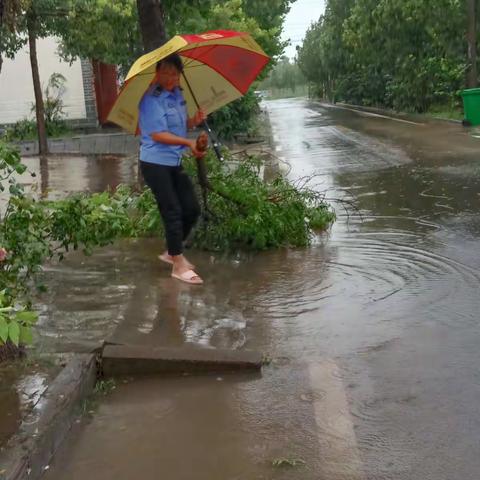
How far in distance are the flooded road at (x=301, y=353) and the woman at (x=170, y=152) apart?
1.19ft

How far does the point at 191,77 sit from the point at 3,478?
4.26 meters

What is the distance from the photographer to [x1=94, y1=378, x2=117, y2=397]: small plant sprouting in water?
409 cm

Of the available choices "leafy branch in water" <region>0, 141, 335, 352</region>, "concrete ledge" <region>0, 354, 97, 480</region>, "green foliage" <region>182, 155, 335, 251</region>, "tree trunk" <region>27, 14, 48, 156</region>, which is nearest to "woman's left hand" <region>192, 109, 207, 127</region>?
"leafy branch in water" <region>0, 141, 335, 352</region>

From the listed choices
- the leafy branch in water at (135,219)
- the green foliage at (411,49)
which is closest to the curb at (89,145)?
the green foliage at (411,49)

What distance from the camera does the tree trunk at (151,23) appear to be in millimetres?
8305

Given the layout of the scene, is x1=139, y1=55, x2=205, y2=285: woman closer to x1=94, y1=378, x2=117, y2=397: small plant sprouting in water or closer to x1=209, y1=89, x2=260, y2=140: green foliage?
x1=94, y1=378, x2=117, y2=397: small plant sprouting in water

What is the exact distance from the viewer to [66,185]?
44.0ft

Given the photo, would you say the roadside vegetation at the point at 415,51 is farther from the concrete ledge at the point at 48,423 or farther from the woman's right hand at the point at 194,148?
the concrete ledge at the point at 48,423

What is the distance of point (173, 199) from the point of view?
5.84m

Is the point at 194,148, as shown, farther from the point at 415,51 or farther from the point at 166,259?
the point at 415,51

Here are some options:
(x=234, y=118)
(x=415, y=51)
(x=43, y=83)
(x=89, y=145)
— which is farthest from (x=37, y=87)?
(x=415, y=51)

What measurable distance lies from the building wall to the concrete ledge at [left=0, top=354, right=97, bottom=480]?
21807 mm

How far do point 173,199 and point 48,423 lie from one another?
2.71 metres

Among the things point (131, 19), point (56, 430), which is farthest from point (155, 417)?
point (131, 19)
